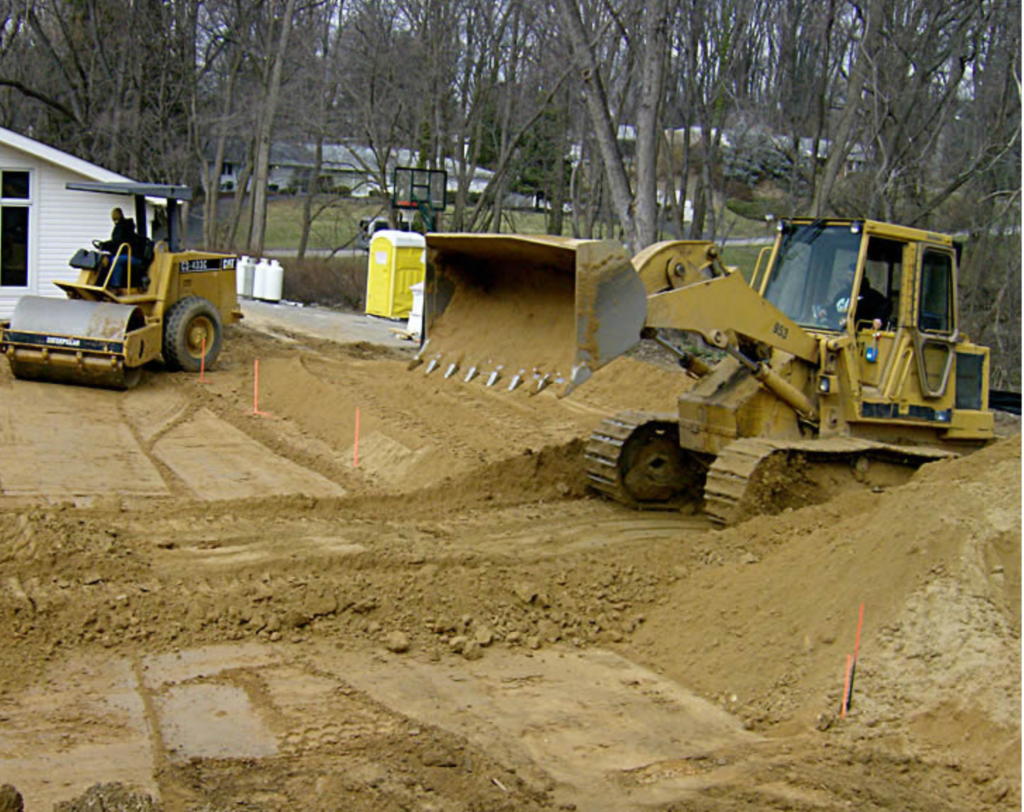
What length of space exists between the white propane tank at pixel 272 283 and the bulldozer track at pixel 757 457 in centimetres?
1892

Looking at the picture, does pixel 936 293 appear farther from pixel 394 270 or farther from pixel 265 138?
pixel 265 138

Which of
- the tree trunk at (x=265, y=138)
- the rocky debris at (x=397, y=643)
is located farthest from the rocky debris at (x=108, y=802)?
the tree trunk at (x=265, y=138)

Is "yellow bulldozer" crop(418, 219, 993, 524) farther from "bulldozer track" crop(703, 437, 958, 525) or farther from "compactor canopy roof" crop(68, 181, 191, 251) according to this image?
"compactor canopy roof" crop(68, 181, 191, 251)

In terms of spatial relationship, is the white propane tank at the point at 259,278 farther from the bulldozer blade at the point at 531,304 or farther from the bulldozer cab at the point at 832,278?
the bulldozer cab at the point at 832,278

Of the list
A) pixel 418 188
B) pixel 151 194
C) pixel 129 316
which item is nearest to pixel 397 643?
pixel 129 316

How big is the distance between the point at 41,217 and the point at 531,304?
576 inches

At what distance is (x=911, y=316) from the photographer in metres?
10.2

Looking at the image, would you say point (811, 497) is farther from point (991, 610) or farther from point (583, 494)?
point (991, 610)

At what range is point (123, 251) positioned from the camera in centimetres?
1614

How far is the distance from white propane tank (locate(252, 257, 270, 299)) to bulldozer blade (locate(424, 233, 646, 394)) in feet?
58.2

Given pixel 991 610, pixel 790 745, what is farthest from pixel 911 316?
pixel 790 745

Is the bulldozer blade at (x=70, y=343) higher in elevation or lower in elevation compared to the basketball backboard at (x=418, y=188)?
lower

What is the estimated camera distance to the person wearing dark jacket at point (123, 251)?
1605 cm

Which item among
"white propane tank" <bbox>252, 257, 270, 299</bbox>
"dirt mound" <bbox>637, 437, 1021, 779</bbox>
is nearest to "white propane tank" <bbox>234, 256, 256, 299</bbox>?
"white propane tank" <bbox>252, 257, 270, 299</bbox>
